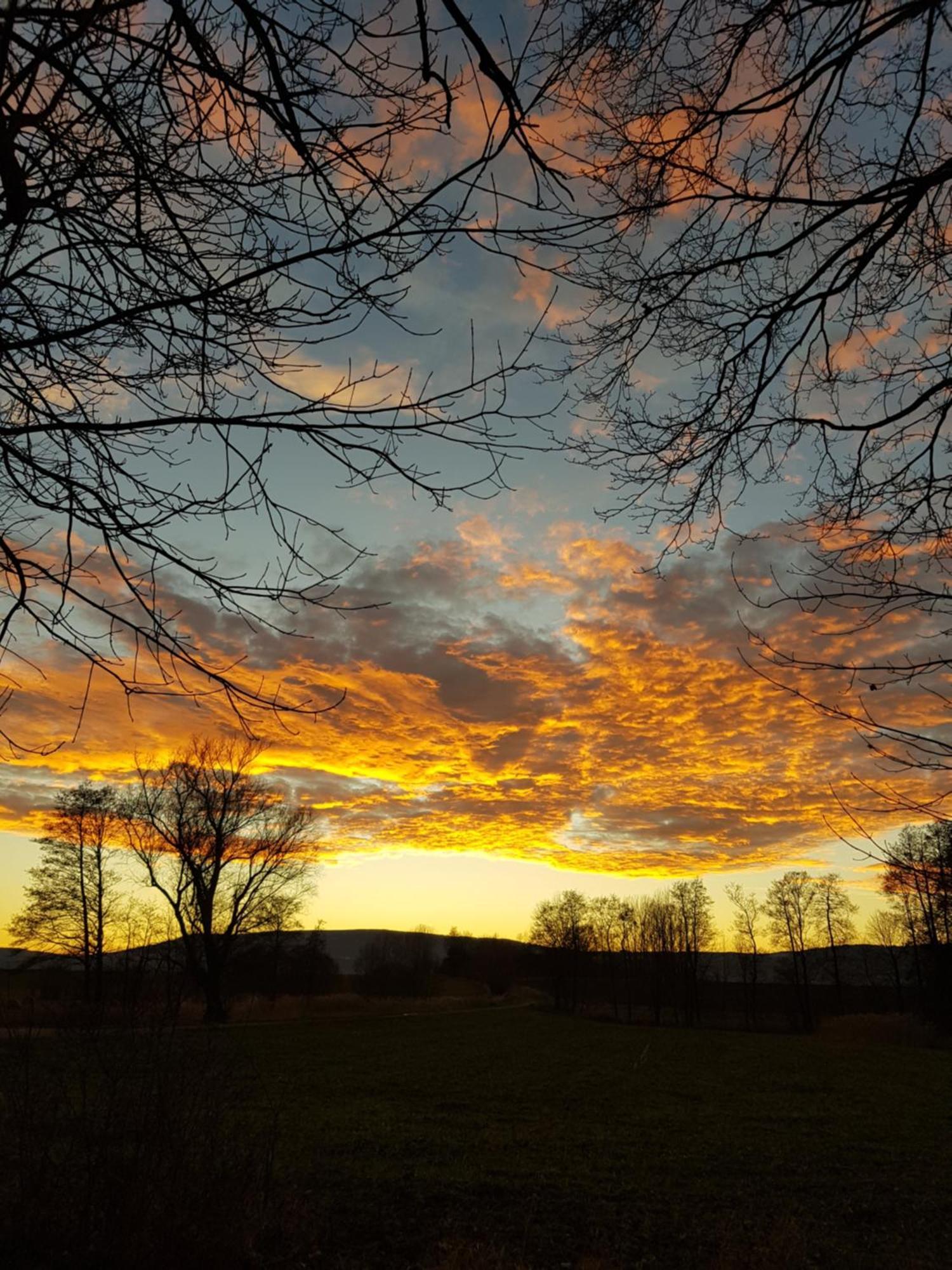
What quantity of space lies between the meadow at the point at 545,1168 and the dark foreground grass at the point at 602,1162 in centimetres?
4

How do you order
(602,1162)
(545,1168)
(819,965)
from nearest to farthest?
(545,1168) → (602,1162) → (819,965)

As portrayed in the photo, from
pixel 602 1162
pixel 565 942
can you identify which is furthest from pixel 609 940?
pixel 602 1162

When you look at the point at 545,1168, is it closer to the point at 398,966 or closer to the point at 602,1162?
the point at 602,1162

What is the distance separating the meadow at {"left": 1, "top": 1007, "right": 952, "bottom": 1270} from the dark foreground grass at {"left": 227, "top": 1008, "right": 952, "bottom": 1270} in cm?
4

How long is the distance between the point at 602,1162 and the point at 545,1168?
0.99 meters

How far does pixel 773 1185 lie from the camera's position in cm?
970

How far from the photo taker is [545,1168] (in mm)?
9805

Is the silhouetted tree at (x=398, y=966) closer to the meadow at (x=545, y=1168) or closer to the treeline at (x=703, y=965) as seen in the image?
the treeline at (x=703, y=965)

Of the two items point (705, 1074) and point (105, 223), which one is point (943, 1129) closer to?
point (705, 1074)

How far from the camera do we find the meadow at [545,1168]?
578 cm

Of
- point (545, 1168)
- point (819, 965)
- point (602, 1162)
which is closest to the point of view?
point (545, 1168)

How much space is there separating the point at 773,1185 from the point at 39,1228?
8.31m

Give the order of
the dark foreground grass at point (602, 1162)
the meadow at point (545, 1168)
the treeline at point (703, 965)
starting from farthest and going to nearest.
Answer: the treeline at point (703, 965)
the dark foreground grass at point (602, 1162)
the meadow at point (545, 1168)

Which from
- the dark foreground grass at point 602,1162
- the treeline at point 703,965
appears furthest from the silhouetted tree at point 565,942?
the dark foreground grass at point 602,1162
